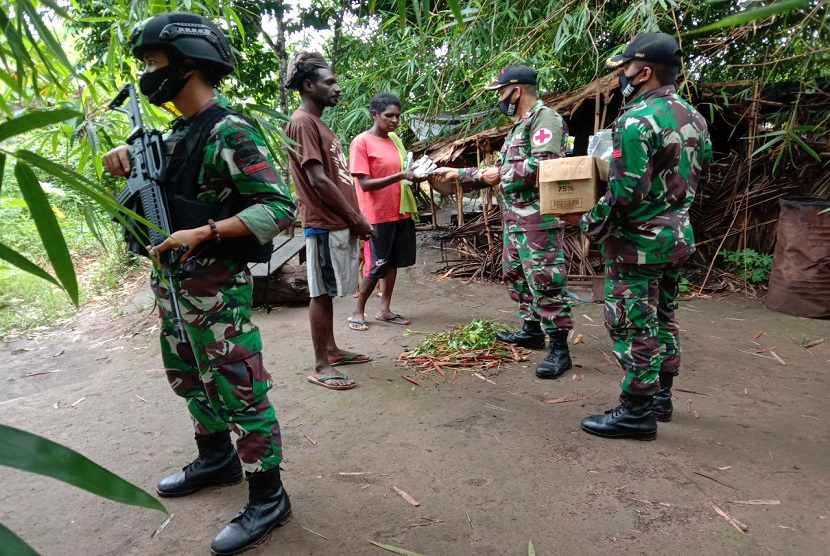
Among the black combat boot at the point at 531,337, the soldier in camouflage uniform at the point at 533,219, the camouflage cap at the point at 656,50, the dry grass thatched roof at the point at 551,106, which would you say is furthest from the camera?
the dry grass thatched roof at the point at 551,106

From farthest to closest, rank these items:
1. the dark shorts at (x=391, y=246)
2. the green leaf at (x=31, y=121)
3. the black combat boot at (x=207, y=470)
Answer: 1. the dark shorts at (x=391, y=246)
2. the black combat boot at (x=207, y=470)
3. the green leaf at (x=31, y=121)

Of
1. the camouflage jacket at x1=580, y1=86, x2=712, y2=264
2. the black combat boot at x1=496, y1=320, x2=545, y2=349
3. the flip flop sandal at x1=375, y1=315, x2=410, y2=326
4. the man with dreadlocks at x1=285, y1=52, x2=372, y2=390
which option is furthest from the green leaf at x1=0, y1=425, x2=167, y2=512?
the flip flop sandal at x1=375, y1=315, x2=410, y2=326

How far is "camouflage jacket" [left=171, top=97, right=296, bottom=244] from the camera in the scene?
1826mm

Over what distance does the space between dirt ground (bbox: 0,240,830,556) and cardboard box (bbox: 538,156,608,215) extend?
1173mm

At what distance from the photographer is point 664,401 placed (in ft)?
9.29

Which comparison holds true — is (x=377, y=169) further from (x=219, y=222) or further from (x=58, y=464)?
(x=58, y=464)

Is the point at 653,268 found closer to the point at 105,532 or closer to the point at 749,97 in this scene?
the point at 105,532

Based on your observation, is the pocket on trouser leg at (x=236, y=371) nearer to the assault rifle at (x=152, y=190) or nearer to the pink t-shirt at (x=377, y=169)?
the assault rifle at (x=152, y=190)

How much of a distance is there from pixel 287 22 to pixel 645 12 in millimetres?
4961

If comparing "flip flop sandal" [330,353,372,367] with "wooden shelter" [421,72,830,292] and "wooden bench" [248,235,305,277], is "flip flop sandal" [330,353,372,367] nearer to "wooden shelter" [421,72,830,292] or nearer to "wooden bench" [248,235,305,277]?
"wooden bench" [248,235,305,277]

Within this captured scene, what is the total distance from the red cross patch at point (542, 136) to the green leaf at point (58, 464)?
3049 millimetres

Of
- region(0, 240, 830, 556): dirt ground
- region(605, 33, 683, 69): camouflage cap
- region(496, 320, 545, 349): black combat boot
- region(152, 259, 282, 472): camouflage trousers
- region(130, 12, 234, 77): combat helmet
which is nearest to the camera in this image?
region(130, 12, 234, 77): combat helmet

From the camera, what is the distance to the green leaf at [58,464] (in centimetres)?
68

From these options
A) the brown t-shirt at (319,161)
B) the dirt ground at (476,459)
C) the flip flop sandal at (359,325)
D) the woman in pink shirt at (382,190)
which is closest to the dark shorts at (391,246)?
the woman in pink shirt at (382,190)
